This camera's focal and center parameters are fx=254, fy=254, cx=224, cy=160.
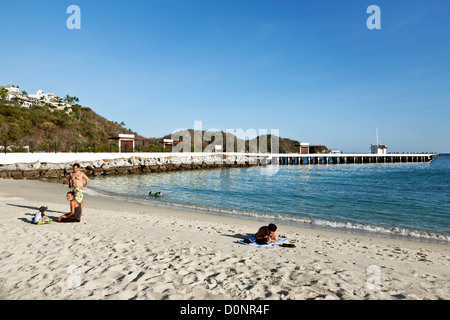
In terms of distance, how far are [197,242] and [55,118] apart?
61827mm

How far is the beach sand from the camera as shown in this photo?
376 cm

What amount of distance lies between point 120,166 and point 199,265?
3215 cm

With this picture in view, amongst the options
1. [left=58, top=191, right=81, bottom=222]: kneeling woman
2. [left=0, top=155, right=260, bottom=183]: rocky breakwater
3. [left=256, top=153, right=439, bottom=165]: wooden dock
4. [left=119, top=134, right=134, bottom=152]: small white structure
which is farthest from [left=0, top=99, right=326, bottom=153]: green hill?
[left=256, top=153, right=439, bottom=165]: wooden dock

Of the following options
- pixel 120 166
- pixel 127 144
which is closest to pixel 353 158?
pixel 127 144

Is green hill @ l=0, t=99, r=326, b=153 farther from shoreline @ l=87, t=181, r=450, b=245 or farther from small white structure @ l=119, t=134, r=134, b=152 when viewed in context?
shoreline @ l=87, t=181, r=450, b=245

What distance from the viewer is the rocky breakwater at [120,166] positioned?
940 inches

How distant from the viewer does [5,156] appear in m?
25.8

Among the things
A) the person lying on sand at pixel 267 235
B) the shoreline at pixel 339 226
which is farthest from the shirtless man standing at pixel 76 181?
the shoreline at pixel 339 226

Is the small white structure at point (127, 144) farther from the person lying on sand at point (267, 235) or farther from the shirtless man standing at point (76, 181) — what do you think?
the person lying on sand at point (267, 235)

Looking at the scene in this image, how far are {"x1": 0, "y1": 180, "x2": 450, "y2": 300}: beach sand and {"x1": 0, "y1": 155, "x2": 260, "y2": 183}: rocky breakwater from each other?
19.8m

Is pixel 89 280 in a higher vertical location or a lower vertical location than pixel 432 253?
higher

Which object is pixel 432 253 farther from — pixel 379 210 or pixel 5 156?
pixel 5 156
